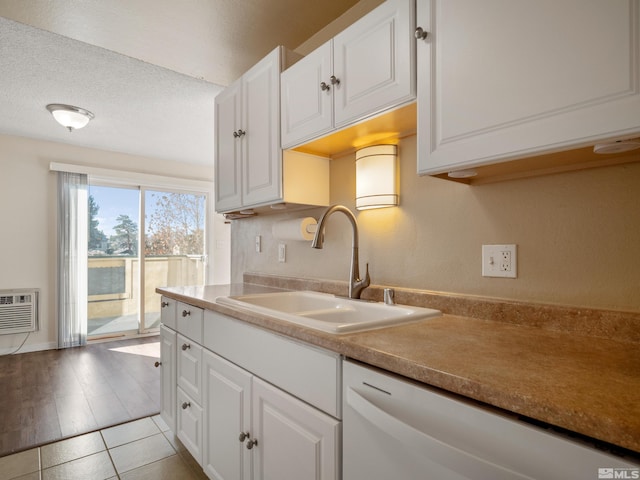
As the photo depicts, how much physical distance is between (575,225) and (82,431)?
2.81 meters

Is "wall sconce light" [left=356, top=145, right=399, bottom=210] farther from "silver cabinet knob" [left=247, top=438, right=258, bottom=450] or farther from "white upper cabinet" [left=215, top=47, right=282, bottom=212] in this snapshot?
"silver cabinet knob" [left=247, top=438, right=258, bottom=450]

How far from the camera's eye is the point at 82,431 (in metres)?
2.21

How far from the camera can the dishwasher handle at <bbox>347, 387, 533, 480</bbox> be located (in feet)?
1.89

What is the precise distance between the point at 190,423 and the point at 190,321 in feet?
1.66

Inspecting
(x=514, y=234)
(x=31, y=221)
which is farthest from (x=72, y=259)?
(x=514, y=234)

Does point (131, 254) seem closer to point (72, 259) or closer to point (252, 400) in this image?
point (72, 259)

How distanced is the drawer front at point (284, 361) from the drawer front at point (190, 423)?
0.43 m

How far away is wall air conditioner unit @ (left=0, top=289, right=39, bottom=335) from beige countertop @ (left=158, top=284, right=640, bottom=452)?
163 inches

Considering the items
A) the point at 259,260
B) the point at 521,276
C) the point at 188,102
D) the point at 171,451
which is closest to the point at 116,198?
the point at 188,102

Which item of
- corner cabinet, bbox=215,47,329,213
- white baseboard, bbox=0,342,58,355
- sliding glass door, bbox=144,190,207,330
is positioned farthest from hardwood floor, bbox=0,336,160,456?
corner cabinet, bbox=215,47,329,213

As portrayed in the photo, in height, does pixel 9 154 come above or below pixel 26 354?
above

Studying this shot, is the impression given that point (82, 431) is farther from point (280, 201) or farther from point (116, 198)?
point (116, 198)

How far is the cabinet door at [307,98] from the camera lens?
1433mm

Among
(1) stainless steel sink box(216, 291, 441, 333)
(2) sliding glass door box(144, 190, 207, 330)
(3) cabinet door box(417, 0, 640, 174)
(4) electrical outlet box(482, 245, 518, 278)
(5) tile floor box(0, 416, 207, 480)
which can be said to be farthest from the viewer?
(2) sliding glass door box(144, 190, 207, 330)
